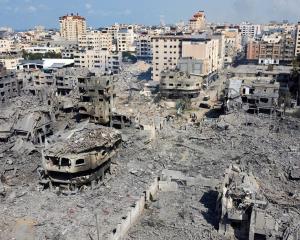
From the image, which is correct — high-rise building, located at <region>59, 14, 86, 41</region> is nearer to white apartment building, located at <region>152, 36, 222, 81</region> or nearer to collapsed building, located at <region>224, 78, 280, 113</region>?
white apartment building, located at <region>152, 36, 222, 81</region>

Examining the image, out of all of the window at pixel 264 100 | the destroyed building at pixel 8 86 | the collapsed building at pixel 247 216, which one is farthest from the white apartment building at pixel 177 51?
the collapsed building at pixel 247 216

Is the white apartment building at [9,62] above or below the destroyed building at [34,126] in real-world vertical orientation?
above

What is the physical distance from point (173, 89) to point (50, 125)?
2621 centimetres

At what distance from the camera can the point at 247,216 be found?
22.7m

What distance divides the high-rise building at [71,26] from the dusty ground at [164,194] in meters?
115

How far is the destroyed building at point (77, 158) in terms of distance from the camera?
93.8 feet

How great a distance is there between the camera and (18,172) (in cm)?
3225

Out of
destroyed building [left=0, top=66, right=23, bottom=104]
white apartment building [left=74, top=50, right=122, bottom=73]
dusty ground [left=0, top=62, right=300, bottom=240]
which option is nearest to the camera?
dusty ground [left=0, top=62, right=300, bottom=240]

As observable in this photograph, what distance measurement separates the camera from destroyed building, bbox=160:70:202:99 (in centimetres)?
6216

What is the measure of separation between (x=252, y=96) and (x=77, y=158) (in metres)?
29.2

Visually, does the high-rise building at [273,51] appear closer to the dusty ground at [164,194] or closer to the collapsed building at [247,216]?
the dusty ground at [164,194]

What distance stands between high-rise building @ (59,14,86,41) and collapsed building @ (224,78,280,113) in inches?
4305

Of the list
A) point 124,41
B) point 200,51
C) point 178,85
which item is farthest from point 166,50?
point 124,41

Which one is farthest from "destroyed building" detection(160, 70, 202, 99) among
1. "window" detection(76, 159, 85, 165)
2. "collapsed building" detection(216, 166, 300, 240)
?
"collapsed building" detection(216, 166, 300, 240)
